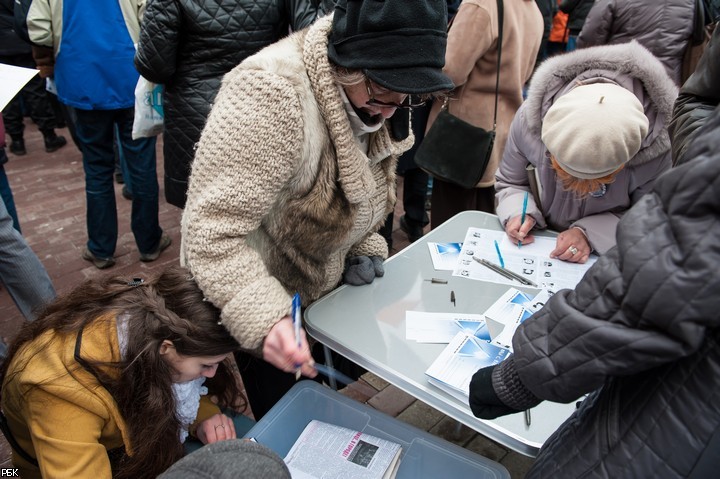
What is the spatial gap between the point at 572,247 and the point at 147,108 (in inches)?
88.3

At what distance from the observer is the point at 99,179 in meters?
3.21

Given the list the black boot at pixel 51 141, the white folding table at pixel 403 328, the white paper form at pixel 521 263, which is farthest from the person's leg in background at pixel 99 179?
the black boot at pixel 51 141

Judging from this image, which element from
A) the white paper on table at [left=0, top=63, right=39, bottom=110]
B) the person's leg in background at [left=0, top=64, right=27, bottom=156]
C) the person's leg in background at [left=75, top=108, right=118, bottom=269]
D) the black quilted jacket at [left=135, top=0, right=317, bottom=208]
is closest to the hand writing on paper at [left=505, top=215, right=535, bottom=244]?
the black quilted jacket at [left=135, top=0, right=317, bottom=208]

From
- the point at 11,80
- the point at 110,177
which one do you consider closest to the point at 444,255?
the point at 11,80

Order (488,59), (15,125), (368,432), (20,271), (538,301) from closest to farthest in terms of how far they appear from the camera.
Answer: (368,432)
(538,301)
(20,271)
(488,59)
(15,125)

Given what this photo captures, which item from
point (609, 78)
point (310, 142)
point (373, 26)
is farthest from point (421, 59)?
point (609, 78)

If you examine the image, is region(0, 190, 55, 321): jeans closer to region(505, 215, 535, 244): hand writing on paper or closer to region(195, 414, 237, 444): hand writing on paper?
region(195, 414, 237, 444): hand writing on paper

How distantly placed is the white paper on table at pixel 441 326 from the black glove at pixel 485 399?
1.12ft

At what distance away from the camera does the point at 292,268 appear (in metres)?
1.50

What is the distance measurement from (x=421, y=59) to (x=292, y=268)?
674 millimetres

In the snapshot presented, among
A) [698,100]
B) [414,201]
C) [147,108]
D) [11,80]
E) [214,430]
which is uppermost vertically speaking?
[698,100]

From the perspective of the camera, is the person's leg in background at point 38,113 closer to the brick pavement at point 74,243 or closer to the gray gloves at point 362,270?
the brick pavement at point 74,243

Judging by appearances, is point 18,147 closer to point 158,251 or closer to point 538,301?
point 158,251

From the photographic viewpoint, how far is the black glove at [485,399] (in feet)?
3.62
